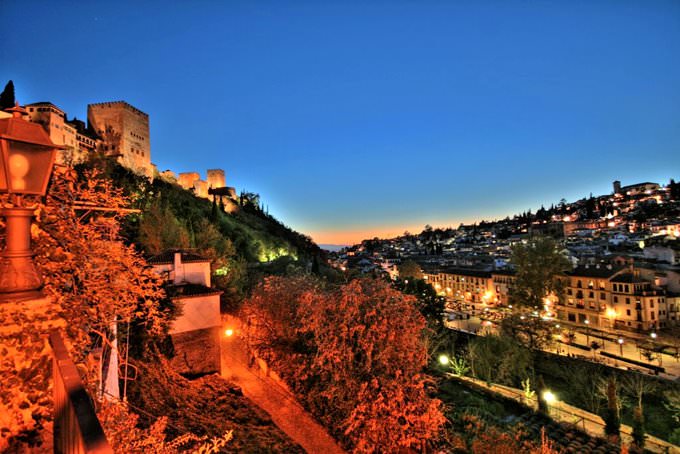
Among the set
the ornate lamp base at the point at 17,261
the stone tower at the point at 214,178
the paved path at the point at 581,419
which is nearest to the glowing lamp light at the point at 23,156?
the ornate lamp base at the point at 17,261

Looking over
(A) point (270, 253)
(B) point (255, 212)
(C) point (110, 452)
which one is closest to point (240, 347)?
(C) point (110, 452)

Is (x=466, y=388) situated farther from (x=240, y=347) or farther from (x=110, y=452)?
(x=110, y=452)

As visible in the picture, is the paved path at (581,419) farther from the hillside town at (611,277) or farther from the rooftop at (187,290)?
the hillside town at (611,277)

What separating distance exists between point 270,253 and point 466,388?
31.5 m

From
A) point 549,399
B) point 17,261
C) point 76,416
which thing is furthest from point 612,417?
point 17,261

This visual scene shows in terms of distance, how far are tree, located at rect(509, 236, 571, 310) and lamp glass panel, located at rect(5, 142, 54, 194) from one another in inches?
1920

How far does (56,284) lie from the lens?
454 centimetres

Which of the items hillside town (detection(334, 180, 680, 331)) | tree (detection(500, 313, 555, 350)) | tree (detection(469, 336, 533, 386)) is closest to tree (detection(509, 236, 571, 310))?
hillside town (detection(334, 180, 680, 331))

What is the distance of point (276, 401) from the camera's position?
1443cm

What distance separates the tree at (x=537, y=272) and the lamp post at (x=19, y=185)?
4872cm

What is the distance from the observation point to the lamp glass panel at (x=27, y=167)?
2928mm

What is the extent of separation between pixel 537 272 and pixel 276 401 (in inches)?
1592

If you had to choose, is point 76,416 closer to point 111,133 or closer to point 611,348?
point 611,348

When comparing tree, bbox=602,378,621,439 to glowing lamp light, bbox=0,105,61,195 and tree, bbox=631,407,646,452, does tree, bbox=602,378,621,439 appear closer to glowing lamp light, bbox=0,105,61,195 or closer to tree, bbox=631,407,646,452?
tree, bbox=631,407,646,452
